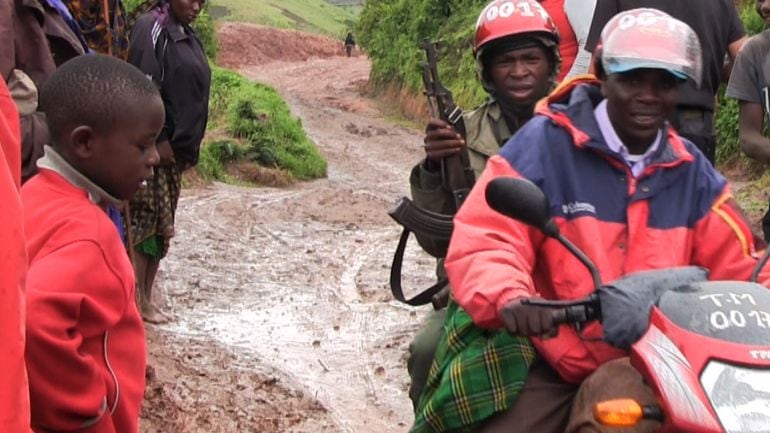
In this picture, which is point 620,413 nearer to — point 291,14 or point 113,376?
point 113,376

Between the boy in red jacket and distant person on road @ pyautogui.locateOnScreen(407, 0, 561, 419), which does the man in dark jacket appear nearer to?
the boy in red jacket

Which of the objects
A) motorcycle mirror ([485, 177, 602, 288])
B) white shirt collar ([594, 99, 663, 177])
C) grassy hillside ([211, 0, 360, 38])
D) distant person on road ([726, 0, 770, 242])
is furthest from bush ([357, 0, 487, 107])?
grassy hillside ([211, 0, 360, 38])

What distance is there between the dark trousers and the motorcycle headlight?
3.24 m

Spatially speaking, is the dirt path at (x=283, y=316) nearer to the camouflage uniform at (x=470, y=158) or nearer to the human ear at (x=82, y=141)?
the camouflage uniform at (x=470, y=158)

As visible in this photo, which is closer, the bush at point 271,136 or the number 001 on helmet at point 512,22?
the number 001 on helmet at point 512,22

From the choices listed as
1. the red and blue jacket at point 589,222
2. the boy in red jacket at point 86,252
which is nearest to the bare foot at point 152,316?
the boy in red jacket at point 86,252

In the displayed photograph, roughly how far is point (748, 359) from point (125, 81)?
189 centimetres

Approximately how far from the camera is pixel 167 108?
24.5 ft

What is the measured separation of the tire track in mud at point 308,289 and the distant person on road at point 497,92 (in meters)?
2.07

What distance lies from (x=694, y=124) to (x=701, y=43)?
1.36ft

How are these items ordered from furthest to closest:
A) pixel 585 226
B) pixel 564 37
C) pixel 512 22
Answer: pixel 564 37, pixel 512 22, pixel 585 226

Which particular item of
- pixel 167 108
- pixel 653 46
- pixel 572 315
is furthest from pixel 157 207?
pixel 572 315

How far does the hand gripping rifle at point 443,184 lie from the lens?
4.20 meters

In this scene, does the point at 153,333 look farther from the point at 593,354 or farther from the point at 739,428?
the point at 739,428
